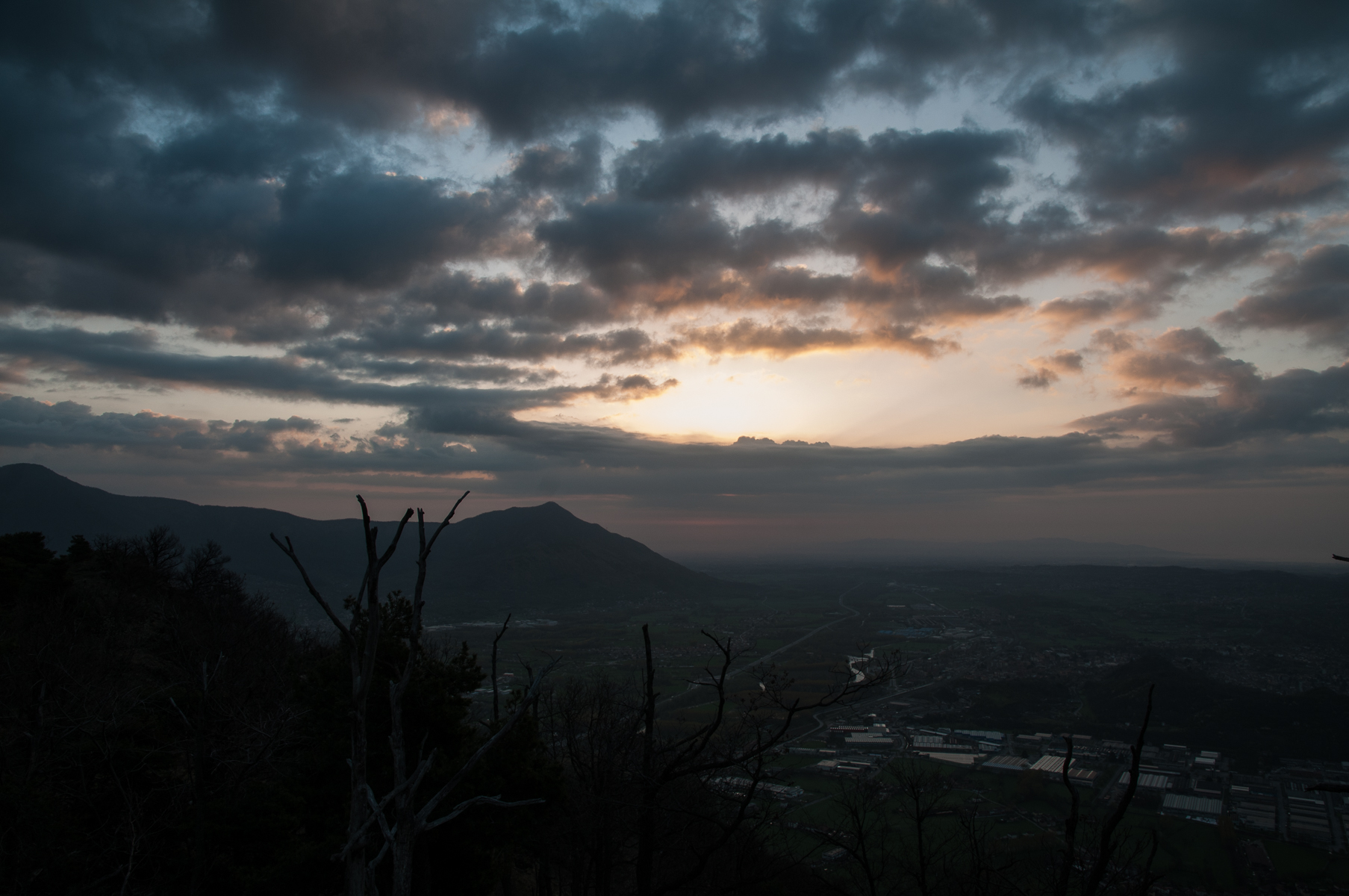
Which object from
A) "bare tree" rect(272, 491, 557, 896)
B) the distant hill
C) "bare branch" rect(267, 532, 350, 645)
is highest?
"bare branch" rect(267, 532, 350, 645)

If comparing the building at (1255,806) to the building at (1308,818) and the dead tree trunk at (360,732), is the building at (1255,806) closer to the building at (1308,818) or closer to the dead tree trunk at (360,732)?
the building at (1308,818)

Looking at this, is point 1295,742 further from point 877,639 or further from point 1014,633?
point 1014,633

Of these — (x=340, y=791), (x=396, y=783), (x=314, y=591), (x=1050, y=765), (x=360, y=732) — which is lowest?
(x=1050, y=765)

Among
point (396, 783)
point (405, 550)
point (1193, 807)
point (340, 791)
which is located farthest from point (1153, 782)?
point (405, 550)

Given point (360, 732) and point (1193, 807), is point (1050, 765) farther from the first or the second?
point (360, 732)

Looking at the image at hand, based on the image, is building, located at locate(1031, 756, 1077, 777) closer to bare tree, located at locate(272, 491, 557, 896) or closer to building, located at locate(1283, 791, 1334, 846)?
building, located at locate(1283, 791, 1334, 846)

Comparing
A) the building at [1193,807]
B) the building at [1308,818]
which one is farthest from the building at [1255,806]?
the building at [1193,807]

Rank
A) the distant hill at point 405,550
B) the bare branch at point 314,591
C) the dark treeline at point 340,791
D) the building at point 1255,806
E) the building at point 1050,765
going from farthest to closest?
the distant hill at point 405,550 < the building at point 1050,765 < the building at point 1255,806 < the dark treeline at point 340,791 < the bare branch at point 314,591

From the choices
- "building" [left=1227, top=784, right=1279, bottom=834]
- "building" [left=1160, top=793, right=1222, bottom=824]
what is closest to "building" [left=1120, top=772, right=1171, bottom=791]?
"building" [left=1160, top=793, right=1222, bottom=824]
